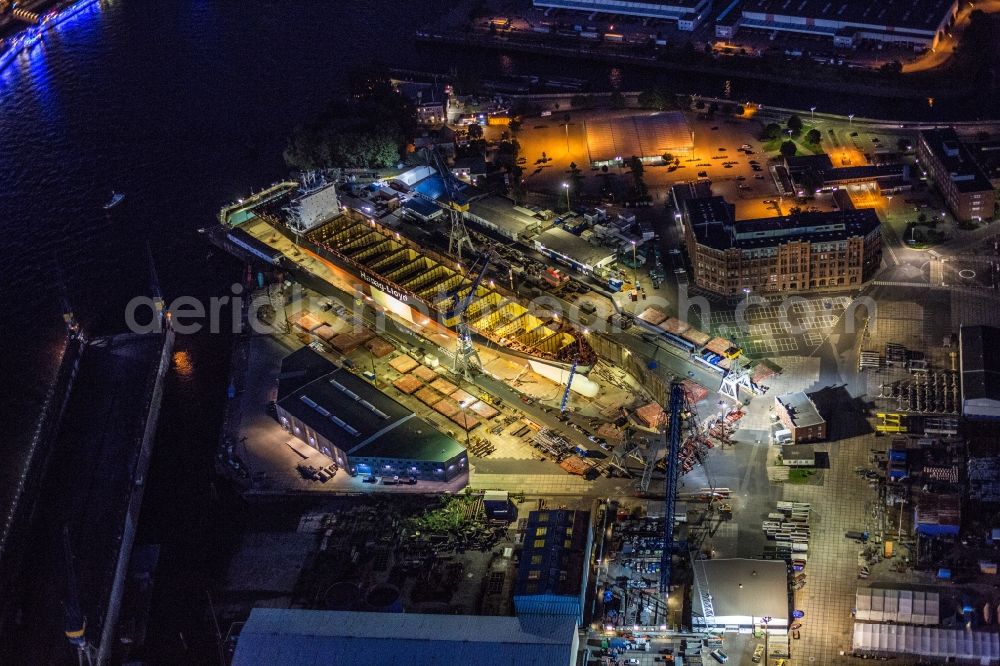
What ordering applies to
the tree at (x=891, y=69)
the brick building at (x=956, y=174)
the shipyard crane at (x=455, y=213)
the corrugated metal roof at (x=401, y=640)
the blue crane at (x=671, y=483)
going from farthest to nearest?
the tree at (x=891, y=69) < the brick building at (x=956, y=174) < the shipyard crane at (x=455, y=213) < the blue crane at (x=671, y=483) < the corrugated metal roof at (x=401, y=640)

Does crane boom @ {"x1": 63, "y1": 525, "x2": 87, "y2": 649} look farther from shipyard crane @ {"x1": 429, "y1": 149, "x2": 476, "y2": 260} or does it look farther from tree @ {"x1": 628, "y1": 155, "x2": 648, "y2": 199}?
tree @ {"x1": 628, "y1": 155, "x2": 648, "y2": 199}

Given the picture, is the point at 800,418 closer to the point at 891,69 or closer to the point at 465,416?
the point at 465,416

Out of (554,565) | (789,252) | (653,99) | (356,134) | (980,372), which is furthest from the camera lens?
(653,99)

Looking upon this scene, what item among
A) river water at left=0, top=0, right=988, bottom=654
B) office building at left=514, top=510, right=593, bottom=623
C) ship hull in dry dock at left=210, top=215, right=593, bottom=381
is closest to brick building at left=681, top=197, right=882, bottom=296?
ship hull in dry dock at left=210, top=215, right=593, bottom=381

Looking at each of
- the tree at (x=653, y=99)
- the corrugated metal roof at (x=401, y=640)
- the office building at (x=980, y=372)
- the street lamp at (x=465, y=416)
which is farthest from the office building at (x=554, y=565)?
the tree at (x=653, y=99)

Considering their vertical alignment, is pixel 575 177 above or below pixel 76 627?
above

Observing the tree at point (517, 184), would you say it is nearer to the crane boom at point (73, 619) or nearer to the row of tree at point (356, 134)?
the row of tree at point (356, 134)

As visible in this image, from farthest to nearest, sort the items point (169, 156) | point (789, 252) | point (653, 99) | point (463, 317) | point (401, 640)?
1. point (169, 156)
2. point (653, 99)
3. point (789, 252)
4. point (463, 317)
5. point (401, 640)

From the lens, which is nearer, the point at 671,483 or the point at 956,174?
the point at 671,483

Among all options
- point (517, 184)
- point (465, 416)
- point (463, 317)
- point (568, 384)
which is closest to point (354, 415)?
point (465, 416)
